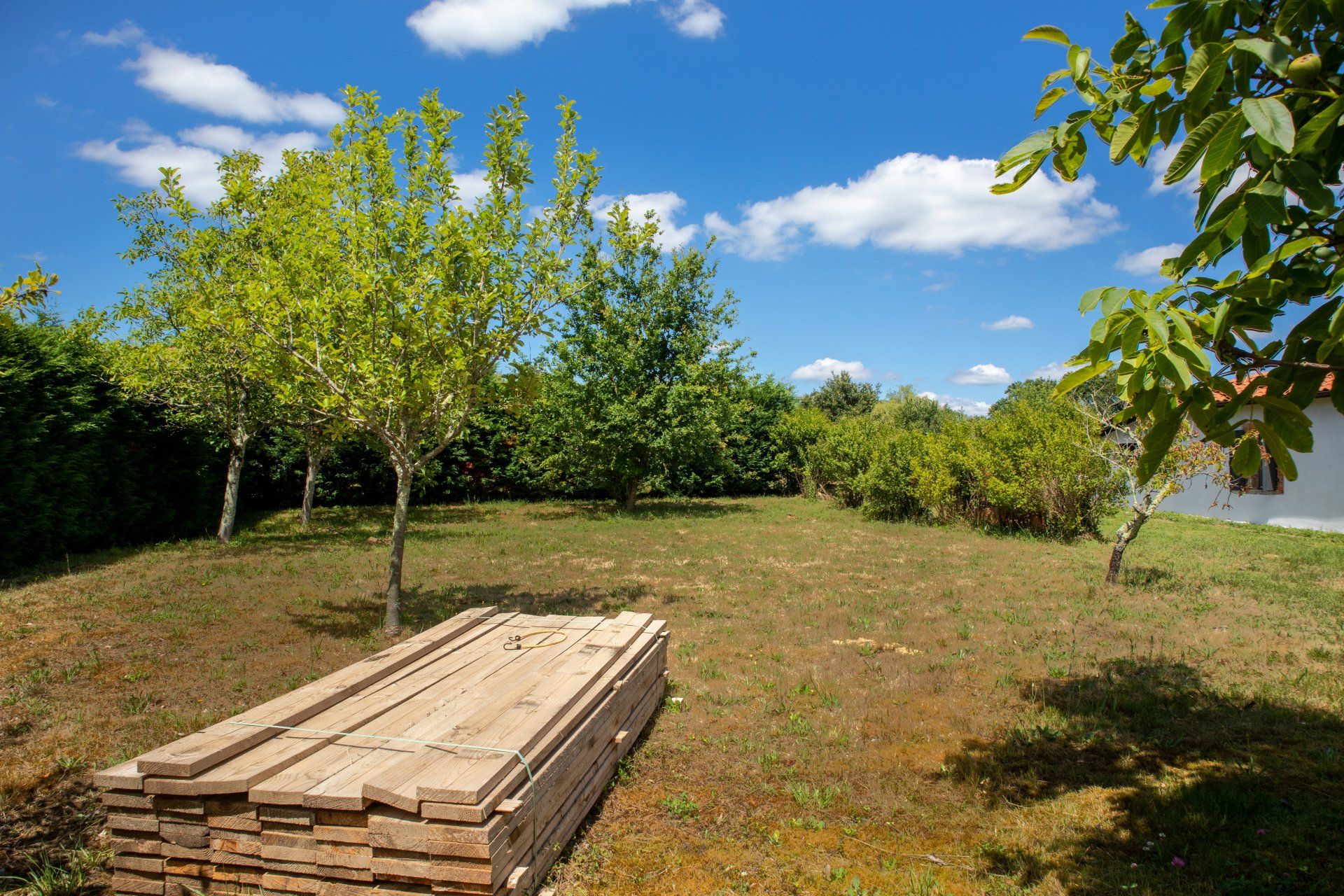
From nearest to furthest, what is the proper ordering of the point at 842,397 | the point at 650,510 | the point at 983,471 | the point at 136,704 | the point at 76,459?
1. the point at 136,704
2. the point at 76,459
3. the point at 983,471
4. the point at 650,510
5. the point at 842,397

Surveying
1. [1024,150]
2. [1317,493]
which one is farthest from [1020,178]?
[1317,493]

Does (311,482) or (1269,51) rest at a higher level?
(1269,51)

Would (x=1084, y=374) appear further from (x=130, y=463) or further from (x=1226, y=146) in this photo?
(x=130, y=463)

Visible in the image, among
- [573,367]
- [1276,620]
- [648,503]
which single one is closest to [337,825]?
[1276,620]

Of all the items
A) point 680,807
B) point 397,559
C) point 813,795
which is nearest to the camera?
point 680,807

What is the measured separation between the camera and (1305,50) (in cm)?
247

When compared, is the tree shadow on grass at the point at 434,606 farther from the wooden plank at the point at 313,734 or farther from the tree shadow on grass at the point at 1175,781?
the tree shadow on grass at the point at 1175,781

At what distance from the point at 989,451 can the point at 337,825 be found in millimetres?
14880

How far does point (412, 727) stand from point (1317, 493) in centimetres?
2039

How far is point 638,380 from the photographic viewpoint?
18.7 meters

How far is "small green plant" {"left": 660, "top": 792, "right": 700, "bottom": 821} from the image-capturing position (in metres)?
4.05

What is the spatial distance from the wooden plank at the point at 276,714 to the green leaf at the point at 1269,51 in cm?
443

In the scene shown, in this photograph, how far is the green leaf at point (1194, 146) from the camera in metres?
2.07

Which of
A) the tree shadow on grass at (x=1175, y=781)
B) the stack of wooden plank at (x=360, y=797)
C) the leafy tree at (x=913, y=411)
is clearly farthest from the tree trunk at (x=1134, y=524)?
the leafy tree at (x=913, y=411)
